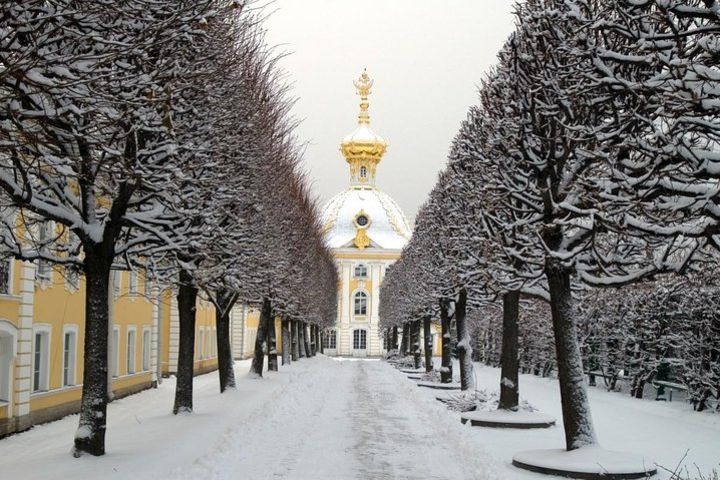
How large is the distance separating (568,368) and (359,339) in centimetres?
10134

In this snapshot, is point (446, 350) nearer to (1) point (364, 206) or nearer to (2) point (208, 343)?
(2) point (208, 343)

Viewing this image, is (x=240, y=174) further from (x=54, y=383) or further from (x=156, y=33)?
(x=156, y=33)

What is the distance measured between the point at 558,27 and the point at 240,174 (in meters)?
8.89

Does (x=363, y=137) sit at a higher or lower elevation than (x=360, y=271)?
higher

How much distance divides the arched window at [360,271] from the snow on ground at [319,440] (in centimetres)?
8802

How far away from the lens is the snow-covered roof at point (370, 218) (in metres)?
122

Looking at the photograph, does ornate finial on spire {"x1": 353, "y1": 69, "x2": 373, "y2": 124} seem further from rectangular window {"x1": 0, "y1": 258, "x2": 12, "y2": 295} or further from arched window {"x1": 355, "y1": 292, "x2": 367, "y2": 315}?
rectangular window {"x1": 0, "y1": 258, "x2": 12, "y2": 295}

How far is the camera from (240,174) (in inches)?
841

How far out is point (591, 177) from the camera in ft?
44.2

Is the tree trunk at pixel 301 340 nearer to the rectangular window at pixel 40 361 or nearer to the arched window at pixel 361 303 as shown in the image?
the arched window at pixel 361 303

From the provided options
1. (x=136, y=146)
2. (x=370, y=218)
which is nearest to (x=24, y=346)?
(x=136, y=146)

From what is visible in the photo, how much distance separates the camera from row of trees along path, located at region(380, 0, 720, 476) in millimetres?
9656

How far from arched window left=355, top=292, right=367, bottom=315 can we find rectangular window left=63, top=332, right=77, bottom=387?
3576 inches

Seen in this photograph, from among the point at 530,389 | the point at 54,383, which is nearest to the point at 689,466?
the point at 54,383
